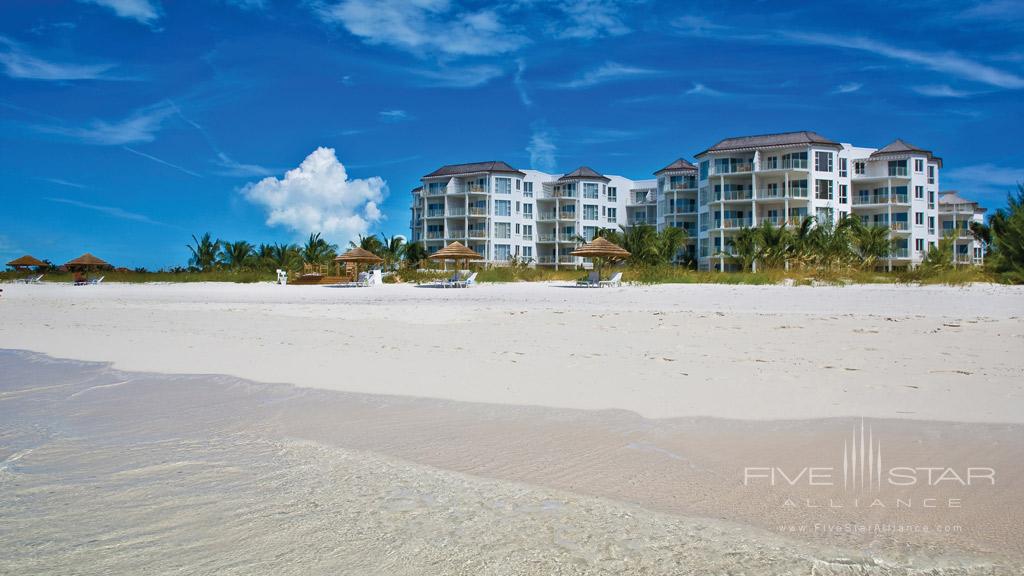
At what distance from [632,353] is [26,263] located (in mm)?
56961

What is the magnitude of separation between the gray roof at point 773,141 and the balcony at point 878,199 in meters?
7.02

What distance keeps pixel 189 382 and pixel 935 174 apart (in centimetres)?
6994

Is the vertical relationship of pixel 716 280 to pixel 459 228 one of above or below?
below

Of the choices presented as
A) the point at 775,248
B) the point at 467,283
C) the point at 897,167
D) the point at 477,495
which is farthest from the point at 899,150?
the point at 477,495

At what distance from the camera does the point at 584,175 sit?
236 feet

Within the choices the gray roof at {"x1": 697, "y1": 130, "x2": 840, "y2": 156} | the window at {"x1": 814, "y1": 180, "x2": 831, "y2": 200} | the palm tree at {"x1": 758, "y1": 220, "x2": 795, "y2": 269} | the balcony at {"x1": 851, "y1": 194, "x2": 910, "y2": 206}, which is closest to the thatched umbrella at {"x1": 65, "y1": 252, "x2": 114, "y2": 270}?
the palm tree at {"x1": 758, "y1": 220, "x2": 795, "y2": 269}

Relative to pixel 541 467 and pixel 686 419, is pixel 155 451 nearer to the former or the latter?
pixel 541 467

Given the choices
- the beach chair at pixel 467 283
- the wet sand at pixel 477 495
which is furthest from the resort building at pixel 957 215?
the wet sand at pixel 477 495

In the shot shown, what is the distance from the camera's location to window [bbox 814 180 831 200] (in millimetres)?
54062

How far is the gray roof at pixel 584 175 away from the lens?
72.1 meters

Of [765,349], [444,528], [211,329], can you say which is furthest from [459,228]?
[444,528]

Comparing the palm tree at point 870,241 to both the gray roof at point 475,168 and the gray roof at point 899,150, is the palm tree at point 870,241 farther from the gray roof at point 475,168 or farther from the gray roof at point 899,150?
the gray roof at point 475,168

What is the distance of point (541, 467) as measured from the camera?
367cm

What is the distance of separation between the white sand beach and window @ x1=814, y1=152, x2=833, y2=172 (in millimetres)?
43482
